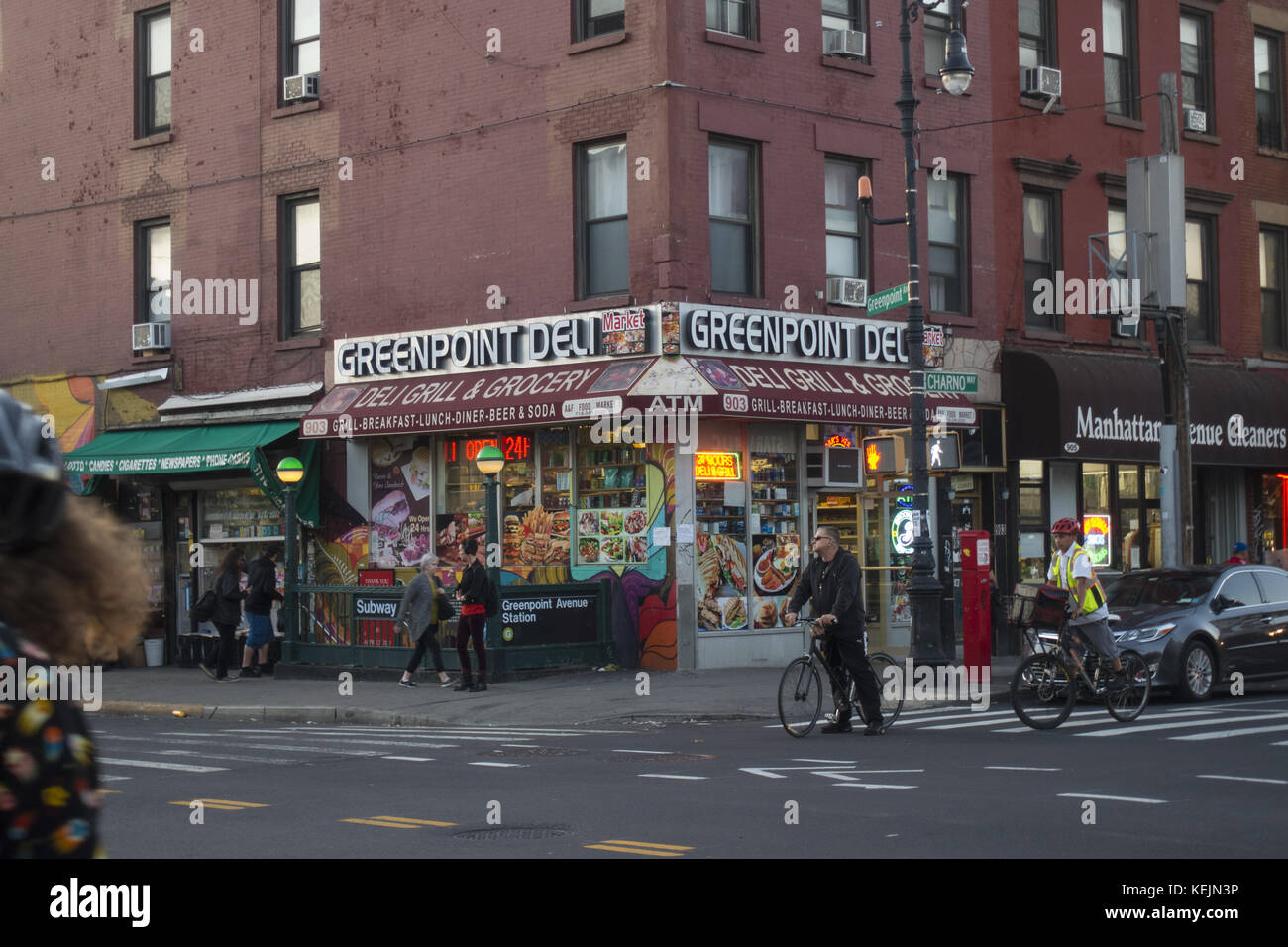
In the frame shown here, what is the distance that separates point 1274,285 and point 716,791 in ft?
77.5

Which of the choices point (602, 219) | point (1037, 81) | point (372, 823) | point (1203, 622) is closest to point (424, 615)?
point (602, 219)

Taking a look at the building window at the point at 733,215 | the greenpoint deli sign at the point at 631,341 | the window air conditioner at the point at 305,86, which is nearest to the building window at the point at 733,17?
the building window at the point at 733,215

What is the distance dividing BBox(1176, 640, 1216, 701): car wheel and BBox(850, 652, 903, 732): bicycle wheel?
3757 mm

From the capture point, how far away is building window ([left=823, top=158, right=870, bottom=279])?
79.3ft

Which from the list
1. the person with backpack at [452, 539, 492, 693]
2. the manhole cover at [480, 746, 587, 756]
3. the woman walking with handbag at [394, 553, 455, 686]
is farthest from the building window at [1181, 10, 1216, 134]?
the manhole cover at [480, 746, 587, 756]

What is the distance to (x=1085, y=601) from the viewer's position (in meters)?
15.9

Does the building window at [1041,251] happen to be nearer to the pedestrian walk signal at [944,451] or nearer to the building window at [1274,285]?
the building window at [1274,285]

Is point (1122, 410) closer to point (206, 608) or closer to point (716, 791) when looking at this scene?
point (206, 608)

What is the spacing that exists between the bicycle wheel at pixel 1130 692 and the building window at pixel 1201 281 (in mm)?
14383

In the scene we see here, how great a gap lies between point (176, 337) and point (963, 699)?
15.6m

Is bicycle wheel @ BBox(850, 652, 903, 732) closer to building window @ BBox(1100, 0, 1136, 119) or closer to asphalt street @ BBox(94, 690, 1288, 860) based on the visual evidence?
asphalt street @ BBox(94, 690, 1288, 860)

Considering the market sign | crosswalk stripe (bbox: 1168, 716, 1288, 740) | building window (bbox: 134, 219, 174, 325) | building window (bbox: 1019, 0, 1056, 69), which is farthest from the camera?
building window (bbox: 134, 219, 174, 325)

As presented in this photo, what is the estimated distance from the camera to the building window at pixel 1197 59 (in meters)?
29.3

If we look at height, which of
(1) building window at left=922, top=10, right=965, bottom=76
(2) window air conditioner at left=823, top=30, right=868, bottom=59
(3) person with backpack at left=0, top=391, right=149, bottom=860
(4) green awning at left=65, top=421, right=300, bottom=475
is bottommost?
(3) person with backpack at left=0, top=391, right=149, bottom=860
